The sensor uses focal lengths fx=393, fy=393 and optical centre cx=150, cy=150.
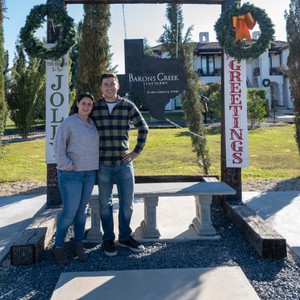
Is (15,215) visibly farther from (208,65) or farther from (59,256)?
(208,65)

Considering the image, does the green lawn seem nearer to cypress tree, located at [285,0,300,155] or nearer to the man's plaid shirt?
cypress tree, located at [285,0,300,155]

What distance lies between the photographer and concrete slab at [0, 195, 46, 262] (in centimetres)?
484

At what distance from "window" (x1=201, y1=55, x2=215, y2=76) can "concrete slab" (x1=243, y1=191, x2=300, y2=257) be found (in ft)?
104

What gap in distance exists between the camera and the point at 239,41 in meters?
5.66

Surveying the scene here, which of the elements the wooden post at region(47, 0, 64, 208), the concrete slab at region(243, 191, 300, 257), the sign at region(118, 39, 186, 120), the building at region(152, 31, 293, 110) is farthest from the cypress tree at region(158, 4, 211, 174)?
the building at region(152, 31, 293, 110)

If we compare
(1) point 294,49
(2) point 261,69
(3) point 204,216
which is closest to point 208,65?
(2) point 261,69

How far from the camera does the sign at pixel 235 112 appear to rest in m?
5.88

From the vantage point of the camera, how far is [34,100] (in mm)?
18797

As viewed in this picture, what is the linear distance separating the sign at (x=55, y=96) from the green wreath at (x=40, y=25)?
245mm

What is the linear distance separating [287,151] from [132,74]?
8.76m

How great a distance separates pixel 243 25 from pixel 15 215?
4381 mm

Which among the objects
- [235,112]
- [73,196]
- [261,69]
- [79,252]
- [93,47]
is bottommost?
[79,252]

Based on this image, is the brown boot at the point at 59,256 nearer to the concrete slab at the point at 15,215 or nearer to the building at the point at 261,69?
the concrete slab at the point at 15,215

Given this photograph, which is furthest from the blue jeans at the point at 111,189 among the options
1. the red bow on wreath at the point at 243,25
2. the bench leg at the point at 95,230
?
the red bow on wreath at the point at 243,25
